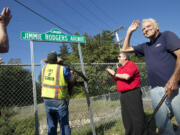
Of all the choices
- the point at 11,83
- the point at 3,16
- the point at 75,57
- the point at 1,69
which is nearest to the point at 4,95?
the point at 11,83

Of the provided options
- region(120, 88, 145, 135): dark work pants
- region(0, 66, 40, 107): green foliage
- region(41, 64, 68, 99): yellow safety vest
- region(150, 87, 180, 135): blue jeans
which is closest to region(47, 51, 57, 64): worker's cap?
region(41, 64, 68, 99): yellow safety vest

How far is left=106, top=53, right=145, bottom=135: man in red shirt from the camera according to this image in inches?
86.4

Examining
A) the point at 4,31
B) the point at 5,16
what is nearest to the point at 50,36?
the point at 5,16

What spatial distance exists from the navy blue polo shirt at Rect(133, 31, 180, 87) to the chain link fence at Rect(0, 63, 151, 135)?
5.68ft

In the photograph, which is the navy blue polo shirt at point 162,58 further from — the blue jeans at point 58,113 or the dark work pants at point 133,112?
the blue jeans at point 58,113

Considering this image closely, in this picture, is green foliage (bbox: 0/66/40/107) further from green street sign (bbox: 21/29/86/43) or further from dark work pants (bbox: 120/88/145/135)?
dark work pants (bbox: 120/88/145/135)

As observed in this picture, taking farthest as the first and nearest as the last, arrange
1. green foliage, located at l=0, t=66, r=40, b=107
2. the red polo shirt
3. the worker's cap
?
1. green foliage, located at l=0, t=66, r=40, b=107
2. the worker's cap
3. the red polo shirt

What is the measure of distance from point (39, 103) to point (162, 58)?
326 cm

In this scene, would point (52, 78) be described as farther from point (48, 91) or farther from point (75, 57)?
point (75, 57)

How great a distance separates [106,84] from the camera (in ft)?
15.4

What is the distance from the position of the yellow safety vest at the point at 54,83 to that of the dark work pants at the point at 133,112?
1.20m

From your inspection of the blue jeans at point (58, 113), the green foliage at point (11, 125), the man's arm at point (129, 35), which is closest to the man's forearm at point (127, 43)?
the man's arm at point (129, 35)

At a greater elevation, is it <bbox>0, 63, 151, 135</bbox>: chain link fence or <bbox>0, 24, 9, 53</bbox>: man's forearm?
<bbox>0, 24, 9, 53</bbox>: man's forearm

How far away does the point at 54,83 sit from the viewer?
2402 millimetres
